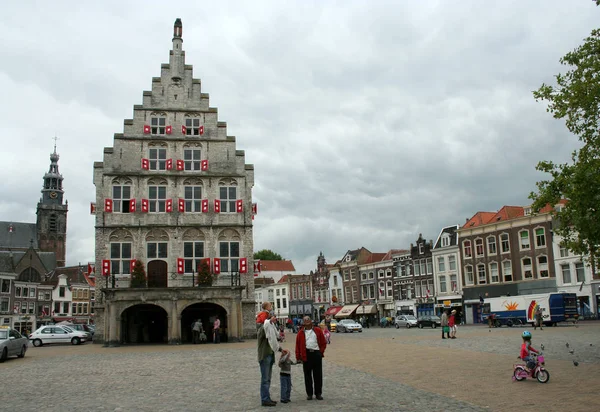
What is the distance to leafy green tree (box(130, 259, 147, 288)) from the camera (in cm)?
3969

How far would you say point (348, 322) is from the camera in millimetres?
56312

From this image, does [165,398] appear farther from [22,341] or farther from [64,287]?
[64,287]

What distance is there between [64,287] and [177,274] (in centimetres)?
6371

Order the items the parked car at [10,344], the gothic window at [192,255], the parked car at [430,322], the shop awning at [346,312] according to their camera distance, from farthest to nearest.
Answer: the shop awning at [346,312] < the parked car at [430,322] < the gothic window at [192,255] < the parked car at [10,344]

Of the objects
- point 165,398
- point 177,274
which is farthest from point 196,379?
point 177,274

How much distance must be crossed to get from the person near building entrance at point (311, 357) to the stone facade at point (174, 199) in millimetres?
27737

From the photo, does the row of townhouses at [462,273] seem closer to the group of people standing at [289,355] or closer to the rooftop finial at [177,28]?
the rooftop finial at [177,28]

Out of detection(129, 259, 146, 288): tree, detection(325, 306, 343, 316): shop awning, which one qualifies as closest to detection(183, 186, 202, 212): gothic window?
detection(129, 259, 146, 288): tree

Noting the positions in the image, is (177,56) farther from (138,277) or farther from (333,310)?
(333,310)

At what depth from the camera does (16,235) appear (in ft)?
400

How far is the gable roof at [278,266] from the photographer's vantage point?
12681 centimetres

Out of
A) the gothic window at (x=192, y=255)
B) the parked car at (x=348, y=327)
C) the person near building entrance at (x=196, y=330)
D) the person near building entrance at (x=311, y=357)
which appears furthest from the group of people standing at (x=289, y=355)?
the parked car at (x=348, y=327)

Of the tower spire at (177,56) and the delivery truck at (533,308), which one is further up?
the tower spire at (177,56)

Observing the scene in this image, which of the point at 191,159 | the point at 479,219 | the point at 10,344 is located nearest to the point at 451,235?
the point at 479,219
